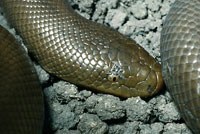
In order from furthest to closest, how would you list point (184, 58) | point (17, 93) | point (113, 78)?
point (113, 78) < point (184, 58) < point (17, 93)

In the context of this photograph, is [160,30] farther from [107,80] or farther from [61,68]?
[61,68]

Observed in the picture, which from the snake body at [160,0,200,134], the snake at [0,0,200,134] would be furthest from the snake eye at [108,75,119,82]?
the snake body at [160,0,200,134]

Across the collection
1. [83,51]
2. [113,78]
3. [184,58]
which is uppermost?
[184,58]

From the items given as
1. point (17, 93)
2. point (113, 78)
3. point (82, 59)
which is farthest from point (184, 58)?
point (17, 93)

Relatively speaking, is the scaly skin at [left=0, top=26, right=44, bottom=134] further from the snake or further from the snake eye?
the snake eye

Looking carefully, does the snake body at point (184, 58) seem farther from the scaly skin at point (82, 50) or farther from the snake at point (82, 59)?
the scaly skin at point (82, 50)

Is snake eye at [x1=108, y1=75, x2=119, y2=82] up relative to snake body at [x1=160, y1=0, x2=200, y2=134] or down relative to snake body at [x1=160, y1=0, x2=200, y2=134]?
down

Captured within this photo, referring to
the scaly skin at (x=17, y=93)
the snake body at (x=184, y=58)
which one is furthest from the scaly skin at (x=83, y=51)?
the scaly skin at (x=17, y=93)

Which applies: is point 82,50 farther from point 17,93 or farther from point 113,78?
point 17,93
